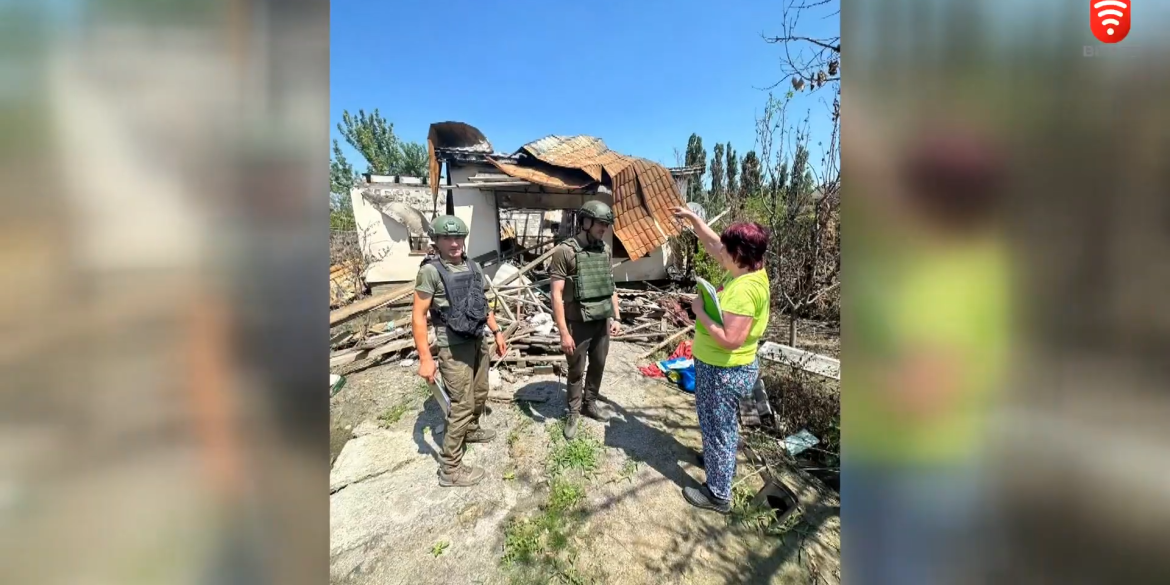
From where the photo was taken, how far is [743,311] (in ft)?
7.97

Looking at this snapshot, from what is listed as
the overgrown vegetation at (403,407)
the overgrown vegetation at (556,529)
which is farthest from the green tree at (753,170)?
the overgrown vegetation at (403,407)

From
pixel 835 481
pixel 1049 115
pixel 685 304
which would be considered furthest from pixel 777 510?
pixel 685 304

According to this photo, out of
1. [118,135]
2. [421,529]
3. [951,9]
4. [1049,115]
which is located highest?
[951,9]

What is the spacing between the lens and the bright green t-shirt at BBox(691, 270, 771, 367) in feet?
8.04

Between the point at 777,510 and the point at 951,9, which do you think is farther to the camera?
the point at 777,510

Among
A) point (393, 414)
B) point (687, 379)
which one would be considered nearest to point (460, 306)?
point (393, 414)

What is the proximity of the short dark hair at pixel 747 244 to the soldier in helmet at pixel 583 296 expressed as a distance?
1520mm

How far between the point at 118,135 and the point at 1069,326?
4.81 feet

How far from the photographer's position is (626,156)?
10.4 meters

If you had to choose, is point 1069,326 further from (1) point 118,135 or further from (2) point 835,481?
(2) point 835,481

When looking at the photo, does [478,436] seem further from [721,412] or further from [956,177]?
[956,177]

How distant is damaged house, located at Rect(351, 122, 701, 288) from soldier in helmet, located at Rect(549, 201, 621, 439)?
479 cm

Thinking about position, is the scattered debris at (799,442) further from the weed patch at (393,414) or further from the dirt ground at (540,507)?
the weed patch at (393,414)

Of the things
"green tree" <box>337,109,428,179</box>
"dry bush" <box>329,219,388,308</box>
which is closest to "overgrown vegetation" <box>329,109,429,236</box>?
"green tree" <box>337,109,428,179</box>
